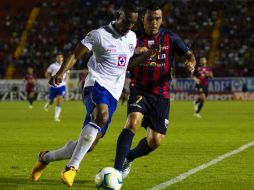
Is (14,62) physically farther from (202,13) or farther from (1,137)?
(1,137)

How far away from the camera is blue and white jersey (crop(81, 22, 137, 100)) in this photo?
25.6 feet

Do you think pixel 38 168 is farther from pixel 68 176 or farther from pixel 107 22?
pixel 107 22

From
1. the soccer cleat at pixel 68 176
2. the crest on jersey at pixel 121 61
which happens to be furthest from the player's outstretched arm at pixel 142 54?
the soccer cleat at pixel 68 176

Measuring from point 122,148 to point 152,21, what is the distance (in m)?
1.81

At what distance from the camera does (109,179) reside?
7.16 meters

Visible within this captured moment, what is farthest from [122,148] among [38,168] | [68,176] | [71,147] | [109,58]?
[38,168]

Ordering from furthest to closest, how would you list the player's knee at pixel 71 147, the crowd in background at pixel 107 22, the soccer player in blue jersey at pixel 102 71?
the crowd in background at pixel 107 22, the player's knee at pixel 71 147, the soccer player in blue jersey at pixel 102 71

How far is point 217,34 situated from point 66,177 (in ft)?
134

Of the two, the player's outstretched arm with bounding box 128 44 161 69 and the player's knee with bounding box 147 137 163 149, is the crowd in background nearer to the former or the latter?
the player's knee with bounding box 147 137 163 149

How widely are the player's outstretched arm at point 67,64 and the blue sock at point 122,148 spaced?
1.07 meters

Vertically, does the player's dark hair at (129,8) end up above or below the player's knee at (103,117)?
above

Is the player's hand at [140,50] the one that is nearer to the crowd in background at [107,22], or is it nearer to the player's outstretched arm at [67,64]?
the player's outstretched arm at [67,64]

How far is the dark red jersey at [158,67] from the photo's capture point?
8898 mm

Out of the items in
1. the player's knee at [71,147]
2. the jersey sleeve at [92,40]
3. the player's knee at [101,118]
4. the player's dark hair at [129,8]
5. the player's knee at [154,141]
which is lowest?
the player's knee at [154,141]
